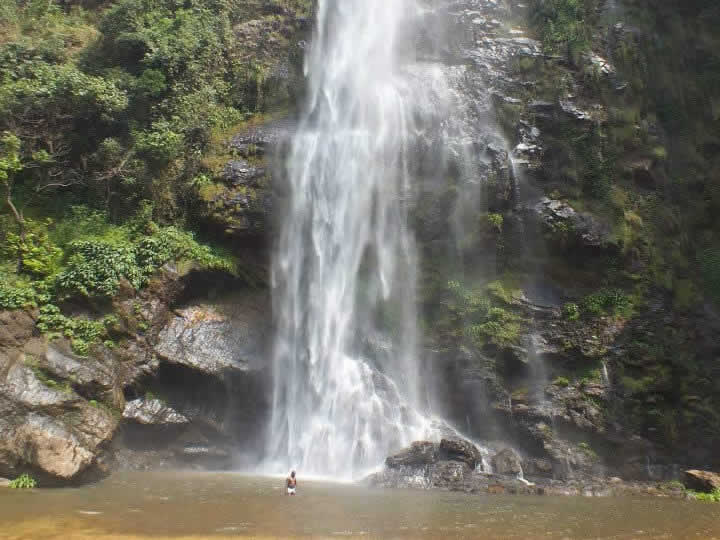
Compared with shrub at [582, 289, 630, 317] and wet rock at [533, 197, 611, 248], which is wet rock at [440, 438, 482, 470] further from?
wet rock at [533, 197, 611, 248]

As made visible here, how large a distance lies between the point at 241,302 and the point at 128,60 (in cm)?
959

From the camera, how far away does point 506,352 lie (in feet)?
53.9

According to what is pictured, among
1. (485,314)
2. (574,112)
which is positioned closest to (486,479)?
(485,314)

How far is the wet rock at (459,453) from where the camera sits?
13484 millimetres

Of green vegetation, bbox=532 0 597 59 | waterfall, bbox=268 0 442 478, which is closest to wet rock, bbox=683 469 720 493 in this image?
waterfall, bbox=268 0 442 478

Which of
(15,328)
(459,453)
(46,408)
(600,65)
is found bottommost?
(459,453)

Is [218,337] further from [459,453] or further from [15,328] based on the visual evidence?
[459,453]

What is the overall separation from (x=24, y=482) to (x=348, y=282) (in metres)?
10.1

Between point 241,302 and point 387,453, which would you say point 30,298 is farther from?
point 387,453

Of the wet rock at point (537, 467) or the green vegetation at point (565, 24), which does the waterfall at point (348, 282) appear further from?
the green vegetation at point (565, 24)

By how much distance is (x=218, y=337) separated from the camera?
51.6 ft

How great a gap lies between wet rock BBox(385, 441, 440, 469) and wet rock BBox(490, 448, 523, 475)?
5.60ft

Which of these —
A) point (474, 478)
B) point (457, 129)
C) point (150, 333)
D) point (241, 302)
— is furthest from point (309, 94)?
point (474, 478)

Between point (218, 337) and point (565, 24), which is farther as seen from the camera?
point (565, 24)
